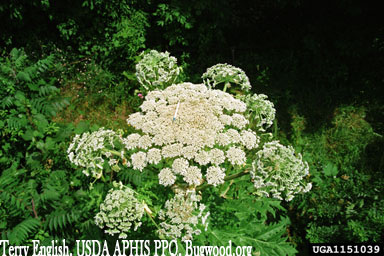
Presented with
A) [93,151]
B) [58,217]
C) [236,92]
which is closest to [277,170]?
[93,151]

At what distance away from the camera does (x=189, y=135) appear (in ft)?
10.1

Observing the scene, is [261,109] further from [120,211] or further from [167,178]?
[120,211]

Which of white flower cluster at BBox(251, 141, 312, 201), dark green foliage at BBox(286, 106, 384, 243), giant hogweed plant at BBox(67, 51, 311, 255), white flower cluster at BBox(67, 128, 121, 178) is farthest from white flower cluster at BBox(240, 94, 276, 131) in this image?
dark green foliage at BBox(286, 106, 384, 243)

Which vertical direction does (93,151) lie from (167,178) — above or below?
above

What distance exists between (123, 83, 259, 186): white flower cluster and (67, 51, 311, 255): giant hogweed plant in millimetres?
10

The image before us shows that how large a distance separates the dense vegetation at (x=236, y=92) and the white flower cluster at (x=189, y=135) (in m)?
1.39

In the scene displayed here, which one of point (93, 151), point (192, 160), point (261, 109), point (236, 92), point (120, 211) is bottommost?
point (120, 211)

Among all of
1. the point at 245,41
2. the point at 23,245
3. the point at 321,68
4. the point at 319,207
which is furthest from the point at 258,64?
the point at 23,245

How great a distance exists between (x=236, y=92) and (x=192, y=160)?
4.07 m

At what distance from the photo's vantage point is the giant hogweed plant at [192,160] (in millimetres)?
2857

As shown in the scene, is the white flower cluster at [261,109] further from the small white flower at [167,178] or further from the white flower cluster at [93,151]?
the white flower cluster at [93,151]

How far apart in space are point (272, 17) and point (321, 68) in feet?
7.07

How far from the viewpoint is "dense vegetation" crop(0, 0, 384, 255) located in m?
4.96

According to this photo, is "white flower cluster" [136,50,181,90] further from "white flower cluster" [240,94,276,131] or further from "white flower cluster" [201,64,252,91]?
"white flower cluster" [240,94,276,131]
